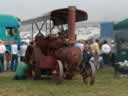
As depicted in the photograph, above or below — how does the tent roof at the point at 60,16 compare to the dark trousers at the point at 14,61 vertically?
above

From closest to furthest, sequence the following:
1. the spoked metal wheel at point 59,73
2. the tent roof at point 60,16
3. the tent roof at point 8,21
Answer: the spoked metal wheel at point 59,73 < the tent roof at point 60,16 < the tent roof at point 8,21

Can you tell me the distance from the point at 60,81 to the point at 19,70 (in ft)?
11.9

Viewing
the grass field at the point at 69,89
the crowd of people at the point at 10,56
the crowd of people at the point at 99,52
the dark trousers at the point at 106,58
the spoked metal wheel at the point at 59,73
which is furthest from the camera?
the dark trousers at the point at 106,58

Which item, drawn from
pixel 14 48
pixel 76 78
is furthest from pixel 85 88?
pixel 14 48

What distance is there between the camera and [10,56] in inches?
1196

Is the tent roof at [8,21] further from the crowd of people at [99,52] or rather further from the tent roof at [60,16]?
the tent roof at [60,16]

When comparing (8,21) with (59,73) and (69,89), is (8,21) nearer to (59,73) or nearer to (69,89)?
(59,73)

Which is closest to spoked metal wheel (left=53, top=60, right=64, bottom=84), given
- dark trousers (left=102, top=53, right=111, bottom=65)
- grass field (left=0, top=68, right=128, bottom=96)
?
grass field (left=0, top=68, right=128, bottom=96)

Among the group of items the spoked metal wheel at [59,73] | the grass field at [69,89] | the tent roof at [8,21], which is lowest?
the grass field at [69,89]

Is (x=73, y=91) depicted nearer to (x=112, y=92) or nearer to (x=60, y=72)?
(x=112, y=92)

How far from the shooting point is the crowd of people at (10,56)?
29.2m

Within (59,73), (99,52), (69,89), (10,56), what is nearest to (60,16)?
(59,73)

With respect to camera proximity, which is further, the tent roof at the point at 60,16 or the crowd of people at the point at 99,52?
the crowd of people at the point at 99,52

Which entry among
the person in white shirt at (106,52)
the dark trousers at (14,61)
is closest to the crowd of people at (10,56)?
the dark trousers at (14,61)
